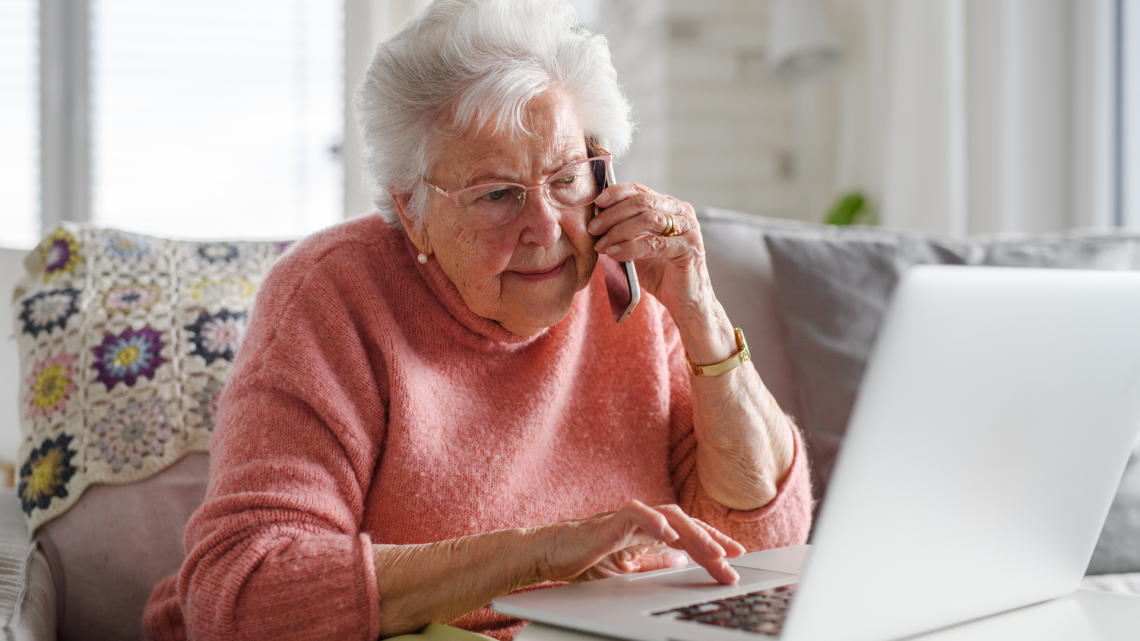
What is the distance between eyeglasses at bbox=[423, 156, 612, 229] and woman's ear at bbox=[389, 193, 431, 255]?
0.05 m

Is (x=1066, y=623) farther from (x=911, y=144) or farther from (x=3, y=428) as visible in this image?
(x=911, y=144)

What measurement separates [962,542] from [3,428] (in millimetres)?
1404

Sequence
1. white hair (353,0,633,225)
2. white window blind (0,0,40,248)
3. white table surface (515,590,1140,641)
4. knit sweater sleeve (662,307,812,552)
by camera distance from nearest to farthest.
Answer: white table surface (515,590,1140,641), white hair (353,0,633,225), knit sweater sleeve (662,307,812,552), white window blind (0,0,40,248)

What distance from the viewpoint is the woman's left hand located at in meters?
1.02

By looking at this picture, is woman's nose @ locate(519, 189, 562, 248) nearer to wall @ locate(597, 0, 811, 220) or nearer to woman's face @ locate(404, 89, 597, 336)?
woman's face @ locate(404, 89, 597, 336)

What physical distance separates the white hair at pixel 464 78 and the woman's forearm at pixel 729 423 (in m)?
0.27

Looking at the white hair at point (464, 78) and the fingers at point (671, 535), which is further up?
the white hair at point (464, 78)

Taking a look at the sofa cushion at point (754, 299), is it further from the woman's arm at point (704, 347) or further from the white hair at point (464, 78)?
the white hair at point (464, 78)

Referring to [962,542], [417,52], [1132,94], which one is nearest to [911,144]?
[1132,94]

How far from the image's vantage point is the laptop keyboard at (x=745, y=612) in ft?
2.14

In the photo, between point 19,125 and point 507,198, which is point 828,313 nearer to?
point 507,198

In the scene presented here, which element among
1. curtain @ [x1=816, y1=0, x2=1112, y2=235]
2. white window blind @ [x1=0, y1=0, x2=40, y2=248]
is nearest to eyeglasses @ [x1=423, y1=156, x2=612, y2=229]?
curtain @ [x1=816, y1=0, x2=1112, y2=235]

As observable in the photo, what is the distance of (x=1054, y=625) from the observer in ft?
2.52

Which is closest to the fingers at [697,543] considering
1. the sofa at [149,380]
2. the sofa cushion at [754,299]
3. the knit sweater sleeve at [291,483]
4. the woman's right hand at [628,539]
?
the woman's right hand at [628,539]
